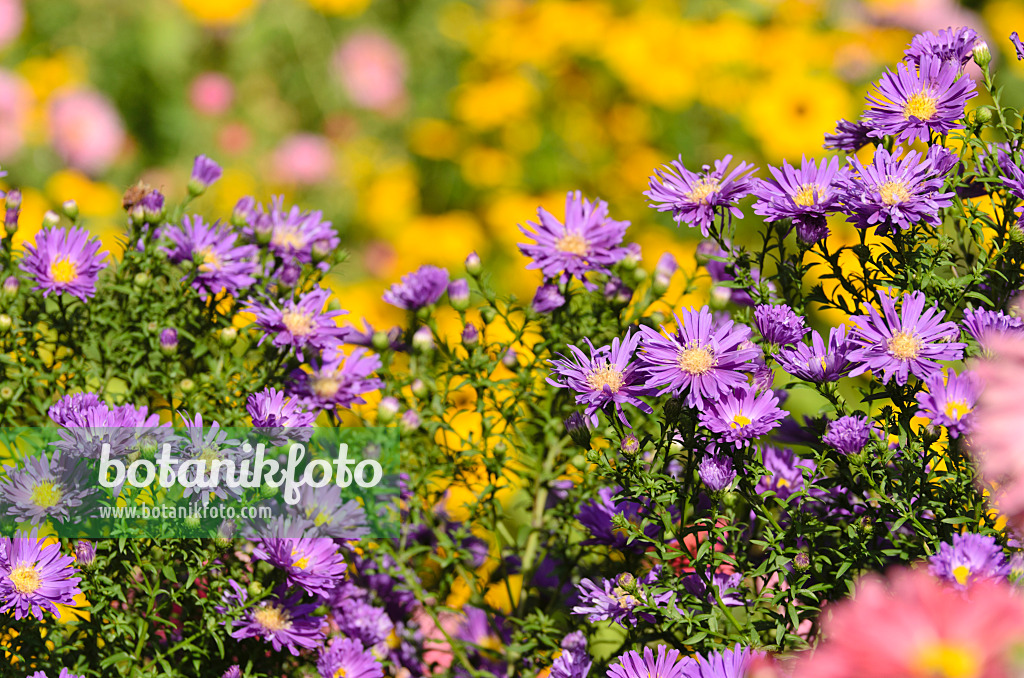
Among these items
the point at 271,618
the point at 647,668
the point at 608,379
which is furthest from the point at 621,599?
the point at 271,618

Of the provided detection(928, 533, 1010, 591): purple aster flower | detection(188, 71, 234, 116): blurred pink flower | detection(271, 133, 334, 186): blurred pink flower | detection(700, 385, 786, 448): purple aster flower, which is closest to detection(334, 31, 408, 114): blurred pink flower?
detection(271, 133, 334, 186): blurred pink flower

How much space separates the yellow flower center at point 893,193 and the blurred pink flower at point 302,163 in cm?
223

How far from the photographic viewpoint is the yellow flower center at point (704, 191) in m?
0.71

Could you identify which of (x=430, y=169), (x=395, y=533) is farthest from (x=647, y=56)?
(x=395, y=533)

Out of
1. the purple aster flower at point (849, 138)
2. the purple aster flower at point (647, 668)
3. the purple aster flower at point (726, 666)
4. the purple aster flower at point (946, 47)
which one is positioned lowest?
the purple aster flower at point (726, 666)

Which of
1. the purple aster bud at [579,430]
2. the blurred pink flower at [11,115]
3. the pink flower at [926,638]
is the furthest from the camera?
the blurred pink flower at [11,115]

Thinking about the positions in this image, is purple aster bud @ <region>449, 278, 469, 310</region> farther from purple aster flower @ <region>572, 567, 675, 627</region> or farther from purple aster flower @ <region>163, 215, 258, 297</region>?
purple aster flower @ <region>572, 567, 675, 627</region>

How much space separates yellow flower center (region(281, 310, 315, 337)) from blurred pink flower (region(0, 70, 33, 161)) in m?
1.97

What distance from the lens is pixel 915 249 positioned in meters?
0.69

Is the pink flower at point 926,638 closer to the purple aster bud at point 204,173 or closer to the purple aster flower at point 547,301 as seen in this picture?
the purple aster flower at point 547,301

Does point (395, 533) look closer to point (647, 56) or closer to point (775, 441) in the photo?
point (775, 441)

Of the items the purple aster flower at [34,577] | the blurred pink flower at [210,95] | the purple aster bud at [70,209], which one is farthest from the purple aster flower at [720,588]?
the blurred pink flower at [210,95]

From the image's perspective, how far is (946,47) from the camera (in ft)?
2.39

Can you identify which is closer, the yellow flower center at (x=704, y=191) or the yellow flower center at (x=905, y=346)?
the yellow flower center at (x=905, y=346)
